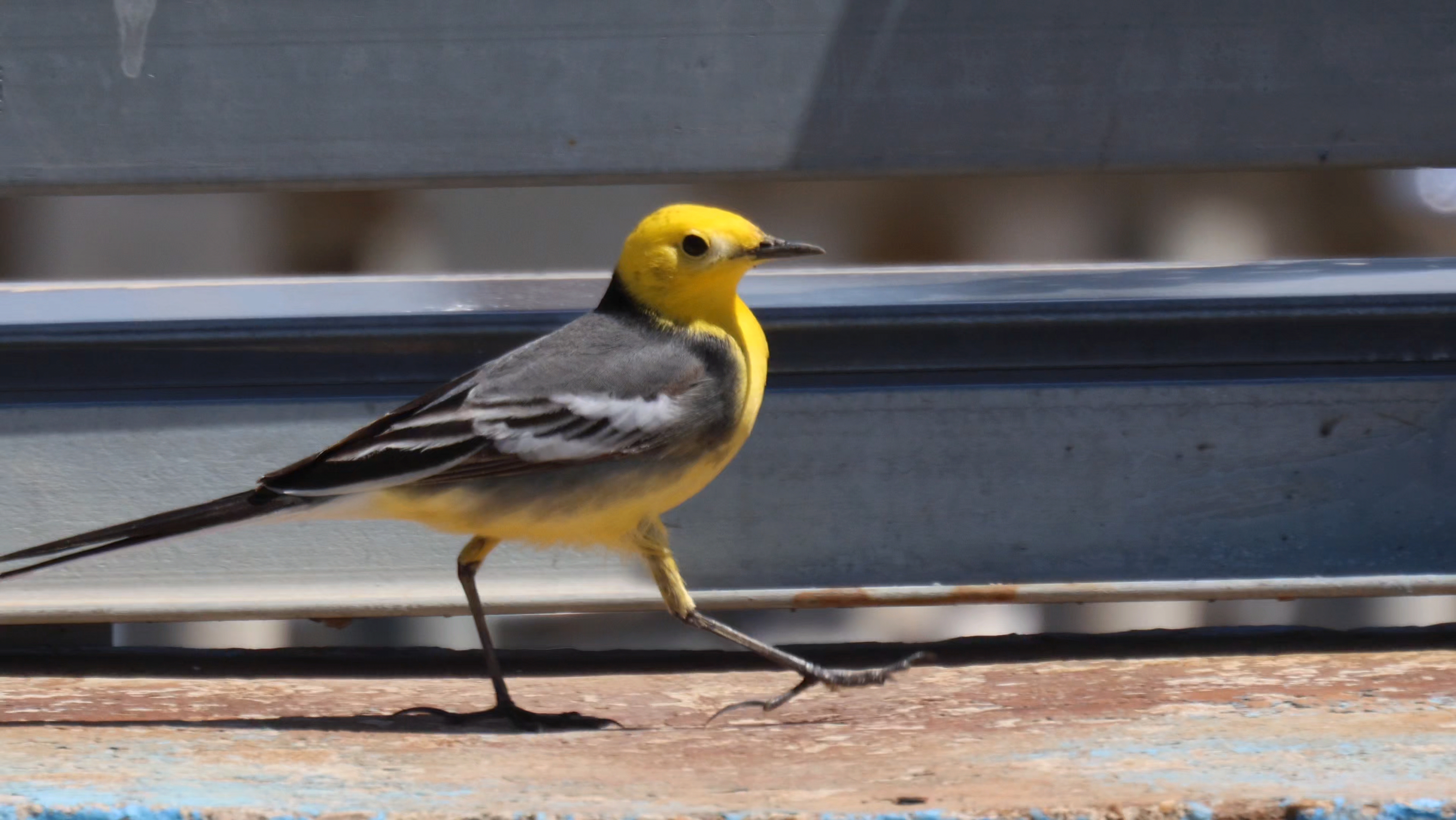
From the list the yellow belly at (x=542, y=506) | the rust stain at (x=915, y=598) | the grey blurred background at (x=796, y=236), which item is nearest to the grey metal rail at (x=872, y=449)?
the rust stain at (x=915, y=598)

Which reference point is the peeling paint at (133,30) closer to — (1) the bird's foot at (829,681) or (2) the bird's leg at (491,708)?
(2) the bird's leg at (491,708)

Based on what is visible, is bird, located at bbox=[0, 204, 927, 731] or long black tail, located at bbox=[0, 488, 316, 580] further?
bird, located at bbox=[0, 204, 927, 731]

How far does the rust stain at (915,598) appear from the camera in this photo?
3604 millimetres

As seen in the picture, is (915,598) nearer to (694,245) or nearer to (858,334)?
(858,334)

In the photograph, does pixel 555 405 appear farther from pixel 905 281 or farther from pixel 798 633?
pixel 798 633

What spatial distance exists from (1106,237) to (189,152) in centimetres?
589

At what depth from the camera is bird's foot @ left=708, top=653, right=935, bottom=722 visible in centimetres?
305

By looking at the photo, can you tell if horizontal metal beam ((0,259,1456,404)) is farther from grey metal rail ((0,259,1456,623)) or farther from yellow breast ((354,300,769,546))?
yellow breast ((354,300,769,546))

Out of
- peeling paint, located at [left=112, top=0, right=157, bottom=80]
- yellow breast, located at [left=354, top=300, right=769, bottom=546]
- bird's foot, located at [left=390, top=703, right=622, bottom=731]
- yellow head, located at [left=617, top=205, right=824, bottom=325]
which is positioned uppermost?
peeling paint, located at [left=112, top=0, right=157, bottom=80]

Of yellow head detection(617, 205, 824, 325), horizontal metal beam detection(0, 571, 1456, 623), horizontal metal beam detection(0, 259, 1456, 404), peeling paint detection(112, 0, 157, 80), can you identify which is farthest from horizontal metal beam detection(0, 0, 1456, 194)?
horizontal metal beam detection(0, 571, 1456, 623)

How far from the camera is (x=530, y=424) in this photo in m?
2.85

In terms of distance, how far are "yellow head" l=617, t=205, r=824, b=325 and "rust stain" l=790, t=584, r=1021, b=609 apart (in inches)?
36.3

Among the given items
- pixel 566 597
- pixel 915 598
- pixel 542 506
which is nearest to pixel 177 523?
pixel 542 506

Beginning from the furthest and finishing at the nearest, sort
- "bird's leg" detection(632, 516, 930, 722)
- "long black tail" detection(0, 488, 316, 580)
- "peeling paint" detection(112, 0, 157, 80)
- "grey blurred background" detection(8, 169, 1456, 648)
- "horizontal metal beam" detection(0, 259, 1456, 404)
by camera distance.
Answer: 1. "grey blurred background" detection(8, 169, 1456, 648)
2. "peeling paint" detection(112, 0, 157, 80)
3. "horizontal metal beam" detection(0, 259, 1456, 404)
4. "bird's leg" detection(632, 516, 930, 722)
5. "long black tail" detection(0, 488, 316, 580)
